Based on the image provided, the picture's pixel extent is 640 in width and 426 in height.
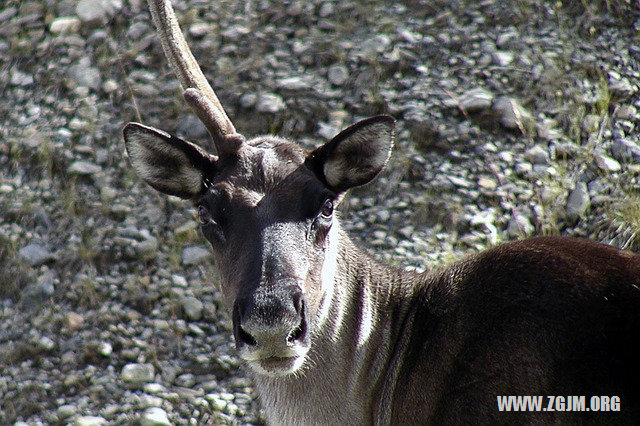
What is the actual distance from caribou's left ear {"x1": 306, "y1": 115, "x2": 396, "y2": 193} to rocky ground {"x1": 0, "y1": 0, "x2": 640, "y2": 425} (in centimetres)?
227

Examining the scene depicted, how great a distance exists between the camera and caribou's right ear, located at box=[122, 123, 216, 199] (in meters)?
6.46

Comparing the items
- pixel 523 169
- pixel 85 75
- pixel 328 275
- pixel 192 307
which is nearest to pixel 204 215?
pixel 328 275

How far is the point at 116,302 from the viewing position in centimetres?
880

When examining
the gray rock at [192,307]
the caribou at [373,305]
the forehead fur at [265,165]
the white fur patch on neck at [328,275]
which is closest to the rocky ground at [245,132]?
the gray rock at [192,307]

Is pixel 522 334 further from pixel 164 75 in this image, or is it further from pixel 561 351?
pixel 164 75

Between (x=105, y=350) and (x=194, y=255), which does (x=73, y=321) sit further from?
(x=194, y=255)

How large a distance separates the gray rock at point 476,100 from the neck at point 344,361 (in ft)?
11.1

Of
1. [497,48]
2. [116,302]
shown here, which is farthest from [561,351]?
[497,48]

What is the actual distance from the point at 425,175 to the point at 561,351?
12.1 ft

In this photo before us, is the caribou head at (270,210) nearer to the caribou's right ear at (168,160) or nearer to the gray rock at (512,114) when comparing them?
the caribou's right ear at (168,160)

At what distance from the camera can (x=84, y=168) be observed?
9.69 m

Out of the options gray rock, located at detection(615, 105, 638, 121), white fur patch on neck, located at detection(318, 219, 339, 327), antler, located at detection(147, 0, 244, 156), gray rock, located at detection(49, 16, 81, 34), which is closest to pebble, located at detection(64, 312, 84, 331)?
antler, located at detection(147, 0, 244, 156)

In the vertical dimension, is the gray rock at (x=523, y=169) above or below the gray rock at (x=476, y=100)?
below

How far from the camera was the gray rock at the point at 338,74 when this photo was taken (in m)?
10.2
